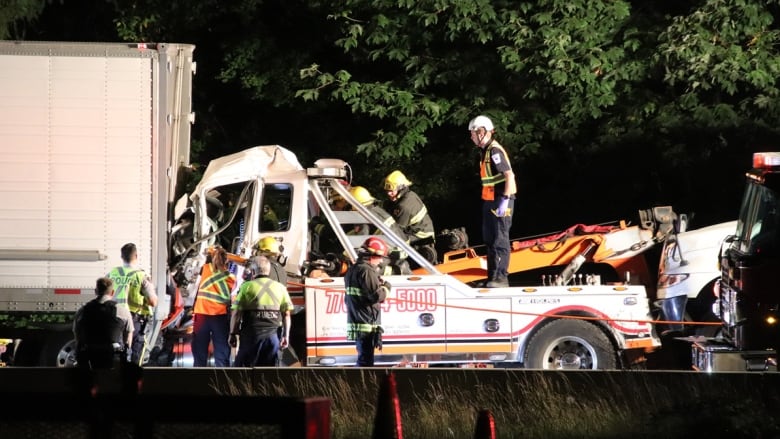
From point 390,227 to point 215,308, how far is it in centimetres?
197

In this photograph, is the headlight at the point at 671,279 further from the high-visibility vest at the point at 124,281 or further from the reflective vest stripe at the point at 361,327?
the high-visibility vest at the point at 124,281

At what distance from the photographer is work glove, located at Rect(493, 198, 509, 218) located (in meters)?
13.6

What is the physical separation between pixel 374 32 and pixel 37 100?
21.5 feet

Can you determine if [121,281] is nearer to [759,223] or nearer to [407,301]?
[407,301]

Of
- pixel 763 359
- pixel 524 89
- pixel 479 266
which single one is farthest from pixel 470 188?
pixel 763 359

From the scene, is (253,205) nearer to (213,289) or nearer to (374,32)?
(213,289)

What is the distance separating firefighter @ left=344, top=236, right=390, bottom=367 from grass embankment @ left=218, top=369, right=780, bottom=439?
1872 millimetres

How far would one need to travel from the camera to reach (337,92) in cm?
1916

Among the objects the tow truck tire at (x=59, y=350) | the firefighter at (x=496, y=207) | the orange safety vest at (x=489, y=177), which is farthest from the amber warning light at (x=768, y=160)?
the tow truck tire at (x=59, y=350)

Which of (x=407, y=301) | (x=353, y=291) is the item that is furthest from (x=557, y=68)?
(x=353, y=291)

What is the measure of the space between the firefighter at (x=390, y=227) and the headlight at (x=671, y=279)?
250cm

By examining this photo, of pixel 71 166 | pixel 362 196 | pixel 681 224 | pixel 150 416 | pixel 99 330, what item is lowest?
pixel 150 416

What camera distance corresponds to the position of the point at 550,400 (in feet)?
33.1

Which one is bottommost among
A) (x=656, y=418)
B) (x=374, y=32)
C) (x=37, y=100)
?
(x=656, y=418)
